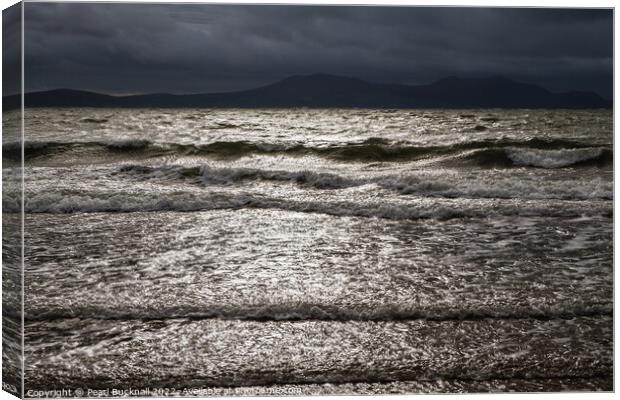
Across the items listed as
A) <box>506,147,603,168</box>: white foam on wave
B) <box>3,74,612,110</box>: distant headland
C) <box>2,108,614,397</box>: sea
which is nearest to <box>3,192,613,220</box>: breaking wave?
<box>2,108,614,397</box>: sea

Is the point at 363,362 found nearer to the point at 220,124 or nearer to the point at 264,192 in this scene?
the point at 264,192

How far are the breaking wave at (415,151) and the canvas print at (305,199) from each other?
0.01 m

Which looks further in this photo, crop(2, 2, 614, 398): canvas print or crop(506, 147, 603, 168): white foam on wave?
crop(506, 147, 603, 168): white foam on wave

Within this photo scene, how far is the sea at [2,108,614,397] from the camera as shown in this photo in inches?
111

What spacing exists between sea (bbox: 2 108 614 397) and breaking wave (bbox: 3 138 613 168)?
0.01 metres

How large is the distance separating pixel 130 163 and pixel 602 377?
2260 mm

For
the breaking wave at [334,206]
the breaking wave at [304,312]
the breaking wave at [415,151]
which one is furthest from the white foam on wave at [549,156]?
the breaking wave at [304,312]

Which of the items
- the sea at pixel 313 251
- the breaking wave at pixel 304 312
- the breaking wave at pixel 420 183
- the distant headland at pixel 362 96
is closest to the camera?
the sea at pixel 313 251

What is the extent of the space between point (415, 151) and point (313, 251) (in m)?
0.69

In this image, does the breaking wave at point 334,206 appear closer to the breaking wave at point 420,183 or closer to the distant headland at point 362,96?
the breaking wave at point 420,183

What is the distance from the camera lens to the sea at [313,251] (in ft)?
9.27

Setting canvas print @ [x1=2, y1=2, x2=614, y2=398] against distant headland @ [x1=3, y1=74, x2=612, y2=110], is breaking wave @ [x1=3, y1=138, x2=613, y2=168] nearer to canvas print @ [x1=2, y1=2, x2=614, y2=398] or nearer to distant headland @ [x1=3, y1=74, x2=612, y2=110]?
canvas print @ [x1=2, y1=2, x2=614, y2=398]

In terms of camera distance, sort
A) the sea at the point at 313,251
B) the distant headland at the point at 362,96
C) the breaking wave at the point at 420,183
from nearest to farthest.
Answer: the sea at the point at 313,251 → the distant headland at the point at 362,96 → the breaking wave at the point at 420,183

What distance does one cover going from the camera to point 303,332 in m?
2.91
